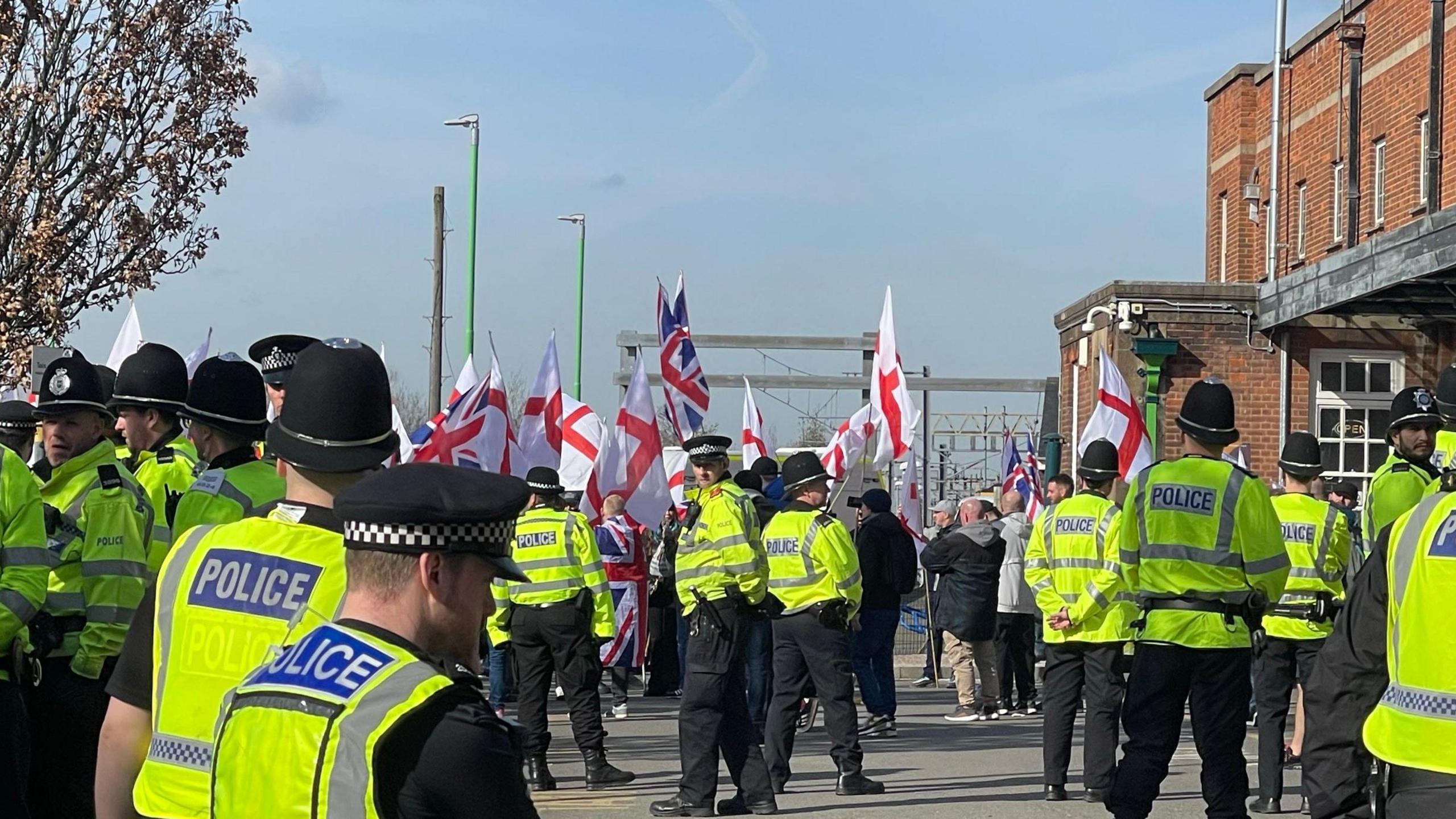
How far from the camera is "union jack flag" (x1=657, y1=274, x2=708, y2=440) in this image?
59.1ft

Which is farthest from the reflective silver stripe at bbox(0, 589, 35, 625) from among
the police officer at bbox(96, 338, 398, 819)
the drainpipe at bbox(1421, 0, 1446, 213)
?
the drainpipe at bbox(1421, 0, 1446, 213)

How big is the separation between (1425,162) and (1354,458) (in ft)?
13.8

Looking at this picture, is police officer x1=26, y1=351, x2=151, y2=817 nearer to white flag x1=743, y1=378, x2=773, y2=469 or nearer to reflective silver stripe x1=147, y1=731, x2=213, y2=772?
reflective silver stripe x1=147, y1=731, x2=213, y2=772

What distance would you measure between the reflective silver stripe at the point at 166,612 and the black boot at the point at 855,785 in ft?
27.3

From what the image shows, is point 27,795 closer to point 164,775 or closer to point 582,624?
point 164,775

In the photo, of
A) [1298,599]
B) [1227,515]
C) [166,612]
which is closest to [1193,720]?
[1227,515]

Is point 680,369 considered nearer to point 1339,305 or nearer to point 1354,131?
point 1339,305

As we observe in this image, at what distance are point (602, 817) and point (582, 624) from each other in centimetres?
171

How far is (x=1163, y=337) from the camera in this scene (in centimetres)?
2394

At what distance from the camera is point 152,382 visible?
7.20 meters

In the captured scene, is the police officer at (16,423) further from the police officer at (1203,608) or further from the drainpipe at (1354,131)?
the drainpipe at (1354,131)

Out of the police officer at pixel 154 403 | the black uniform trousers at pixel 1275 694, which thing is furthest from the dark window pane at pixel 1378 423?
the police officer at pixel 154 403

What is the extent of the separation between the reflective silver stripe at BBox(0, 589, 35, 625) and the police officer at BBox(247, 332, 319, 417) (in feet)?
5.05

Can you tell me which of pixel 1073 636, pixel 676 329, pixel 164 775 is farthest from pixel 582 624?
pixel 164 775
